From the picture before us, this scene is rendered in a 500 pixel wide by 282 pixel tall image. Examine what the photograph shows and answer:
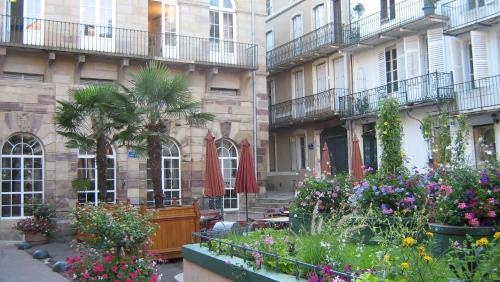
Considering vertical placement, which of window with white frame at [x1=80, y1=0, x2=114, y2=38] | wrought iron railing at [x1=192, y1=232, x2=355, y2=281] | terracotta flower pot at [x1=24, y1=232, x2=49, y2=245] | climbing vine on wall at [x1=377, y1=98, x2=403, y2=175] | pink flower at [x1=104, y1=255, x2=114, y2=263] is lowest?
terracotta flower pot at [x1=24, y1=232, x2=49, y2=245]

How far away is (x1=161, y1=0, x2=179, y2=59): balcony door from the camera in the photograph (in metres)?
20.7

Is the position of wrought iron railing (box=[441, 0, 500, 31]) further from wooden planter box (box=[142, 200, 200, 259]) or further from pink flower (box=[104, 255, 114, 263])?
pink flower (box=[104, 255, 114, 263])

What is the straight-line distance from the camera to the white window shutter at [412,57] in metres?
20.6

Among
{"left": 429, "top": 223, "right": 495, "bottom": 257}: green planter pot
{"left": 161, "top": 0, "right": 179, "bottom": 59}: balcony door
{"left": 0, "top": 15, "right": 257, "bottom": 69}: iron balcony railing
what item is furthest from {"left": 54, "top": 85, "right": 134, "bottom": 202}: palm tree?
{"left": 429, "top": 223, "right": 495, "bottom": 257}: green planter pot

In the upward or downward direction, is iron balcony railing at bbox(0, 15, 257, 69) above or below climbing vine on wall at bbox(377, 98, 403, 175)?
above

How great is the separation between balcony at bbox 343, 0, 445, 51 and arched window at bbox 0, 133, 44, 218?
1338 cm

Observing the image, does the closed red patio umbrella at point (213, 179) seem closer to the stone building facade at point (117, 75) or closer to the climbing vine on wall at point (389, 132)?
the climbing vine on wall at point (389, 132)

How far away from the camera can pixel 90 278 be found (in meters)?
6.84

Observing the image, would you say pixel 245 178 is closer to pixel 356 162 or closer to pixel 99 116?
pixel 356 162

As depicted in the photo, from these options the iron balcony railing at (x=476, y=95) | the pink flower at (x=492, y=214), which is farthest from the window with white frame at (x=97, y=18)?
the pink flower at (x=492, y=214)

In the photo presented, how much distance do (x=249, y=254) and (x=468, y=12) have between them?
1617cm

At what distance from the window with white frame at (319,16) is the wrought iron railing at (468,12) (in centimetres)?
680

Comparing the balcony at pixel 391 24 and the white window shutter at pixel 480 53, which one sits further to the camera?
the balcony at pixel 391 24

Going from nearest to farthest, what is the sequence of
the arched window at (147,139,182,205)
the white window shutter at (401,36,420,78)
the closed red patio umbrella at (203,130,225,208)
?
the closed red patio umbrella at (203,130,225,208), the arched window at (147,139,182,205), the white window shutter at (401,36,420,78)
